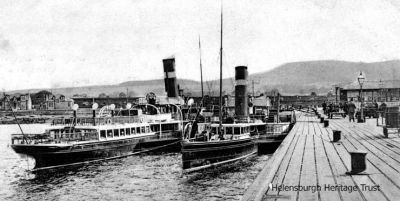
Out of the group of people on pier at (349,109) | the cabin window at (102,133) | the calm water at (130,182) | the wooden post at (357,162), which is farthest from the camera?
the group of people on pier at (349,109)

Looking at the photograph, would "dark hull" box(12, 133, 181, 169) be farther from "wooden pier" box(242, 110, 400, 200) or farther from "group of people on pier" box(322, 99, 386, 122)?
"group of people on pier" box(322, 99, 386, 122)

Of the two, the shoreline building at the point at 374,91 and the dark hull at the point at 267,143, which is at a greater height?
the shoreline building at the point at 374,91

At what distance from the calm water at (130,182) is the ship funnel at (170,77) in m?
13.1

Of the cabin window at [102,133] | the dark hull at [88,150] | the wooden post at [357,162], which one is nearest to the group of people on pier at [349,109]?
the dark hull at [88,150]

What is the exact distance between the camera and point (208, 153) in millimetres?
22094

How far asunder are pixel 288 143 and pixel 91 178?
11.7 metres

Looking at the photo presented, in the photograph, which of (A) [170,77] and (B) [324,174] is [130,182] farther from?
(A) [170,77]

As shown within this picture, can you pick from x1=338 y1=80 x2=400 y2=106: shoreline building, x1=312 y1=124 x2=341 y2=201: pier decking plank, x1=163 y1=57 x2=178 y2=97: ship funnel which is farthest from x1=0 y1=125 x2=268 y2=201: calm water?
x1=338 y1=80 x2=400 y2=106: shoreline building

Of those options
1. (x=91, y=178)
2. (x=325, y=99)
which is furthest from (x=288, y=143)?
(x=325, y=99)

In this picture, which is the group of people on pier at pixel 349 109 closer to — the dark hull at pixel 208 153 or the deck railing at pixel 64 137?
the dark hull at pixel 208 153

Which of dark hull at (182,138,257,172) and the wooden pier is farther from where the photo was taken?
dark hull at (182,138,257,172)

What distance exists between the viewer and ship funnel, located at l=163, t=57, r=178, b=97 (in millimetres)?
38125

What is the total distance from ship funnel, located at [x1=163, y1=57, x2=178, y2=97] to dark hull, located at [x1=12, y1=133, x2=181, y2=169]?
7.23m

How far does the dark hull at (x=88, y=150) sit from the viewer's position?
2359 cm
